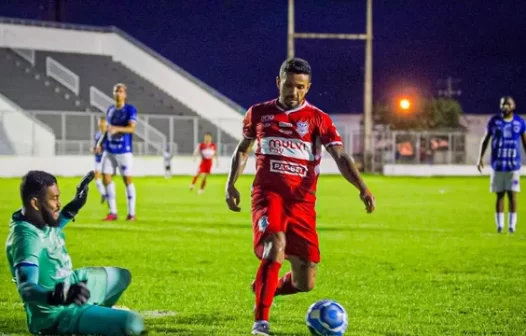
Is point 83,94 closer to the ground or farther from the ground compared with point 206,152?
farther from the ground

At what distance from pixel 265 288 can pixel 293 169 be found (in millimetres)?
990

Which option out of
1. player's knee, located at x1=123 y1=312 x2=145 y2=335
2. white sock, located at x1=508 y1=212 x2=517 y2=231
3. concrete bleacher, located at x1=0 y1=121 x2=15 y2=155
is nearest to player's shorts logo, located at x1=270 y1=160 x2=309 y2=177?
player's knee, located at x1=123 y1=312 x2=145 y2=335

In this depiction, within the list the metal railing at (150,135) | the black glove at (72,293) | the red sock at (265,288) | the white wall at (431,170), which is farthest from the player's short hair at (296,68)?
the white wall at (431,170)

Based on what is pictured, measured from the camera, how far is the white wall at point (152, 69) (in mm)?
62500

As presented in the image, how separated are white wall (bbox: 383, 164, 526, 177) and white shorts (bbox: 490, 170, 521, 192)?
40.7 meters

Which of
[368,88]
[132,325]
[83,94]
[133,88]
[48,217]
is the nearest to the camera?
[48,217]

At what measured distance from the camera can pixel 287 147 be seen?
7539 mm

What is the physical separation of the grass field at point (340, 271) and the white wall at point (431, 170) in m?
34.5

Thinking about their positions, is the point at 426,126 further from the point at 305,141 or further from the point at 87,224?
the point at 305,141

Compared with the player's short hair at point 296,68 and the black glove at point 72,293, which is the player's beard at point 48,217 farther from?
the player's short hair at point 296,68

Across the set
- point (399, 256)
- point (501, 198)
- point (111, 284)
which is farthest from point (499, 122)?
point (111, 284)

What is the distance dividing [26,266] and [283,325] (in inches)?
93.6

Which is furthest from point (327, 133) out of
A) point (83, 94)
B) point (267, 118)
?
point (83, 94)

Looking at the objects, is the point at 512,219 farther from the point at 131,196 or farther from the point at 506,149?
the point at 131,196
